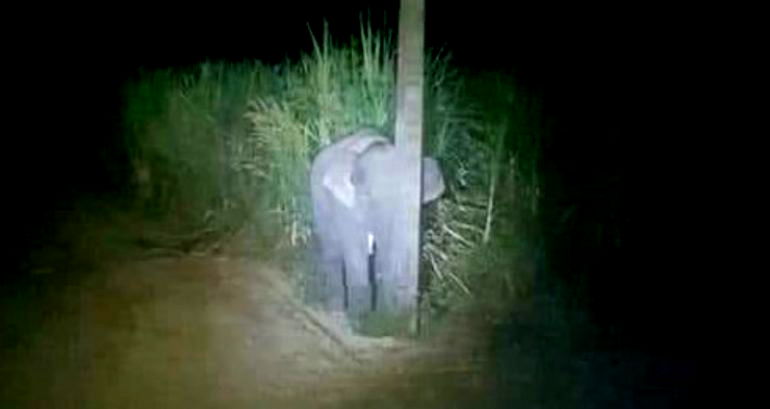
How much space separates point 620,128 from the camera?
19.9 ft

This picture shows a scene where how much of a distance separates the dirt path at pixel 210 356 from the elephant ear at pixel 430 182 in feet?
1.72

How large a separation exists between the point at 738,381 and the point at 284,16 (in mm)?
3490

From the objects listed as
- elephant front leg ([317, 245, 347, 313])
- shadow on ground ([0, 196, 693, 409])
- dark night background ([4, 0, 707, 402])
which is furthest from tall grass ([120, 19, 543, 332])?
shadow on ground ([0, 196, 693, 409])

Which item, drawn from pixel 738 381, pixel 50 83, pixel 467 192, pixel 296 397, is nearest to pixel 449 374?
pixel 296 397

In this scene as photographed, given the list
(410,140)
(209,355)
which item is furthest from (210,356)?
(410,140)

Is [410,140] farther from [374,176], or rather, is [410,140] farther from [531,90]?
[531,90]

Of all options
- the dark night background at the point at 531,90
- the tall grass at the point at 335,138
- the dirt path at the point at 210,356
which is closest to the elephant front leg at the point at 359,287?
the dirt path at the point at 210,356

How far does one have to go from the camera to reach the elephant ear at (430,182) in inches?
175

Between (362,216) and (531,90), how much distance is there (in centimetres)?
198

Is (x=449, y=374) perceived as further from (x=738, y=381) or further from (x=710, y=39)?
(x=710, y=39)

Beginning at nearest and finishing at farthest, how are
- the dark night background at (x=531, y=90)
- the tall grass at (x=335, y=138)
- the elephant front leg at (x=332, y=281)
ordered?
1. the elephant front leg at (x=332, y=281)
2. the tall grass at (x=335, y=138)
3. the dark night background at (x=531, y=90)

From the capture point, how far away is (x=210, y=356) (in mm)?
4066

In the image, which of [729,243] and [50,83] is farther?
[50,83]

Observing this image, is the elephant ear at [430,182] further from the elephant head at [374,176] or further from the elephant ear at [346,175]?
the elephant ear at [346,175]
